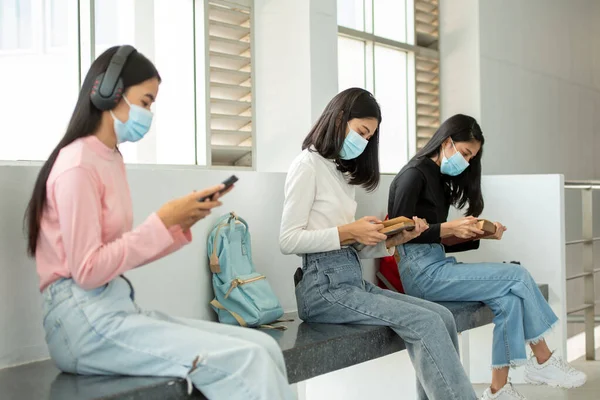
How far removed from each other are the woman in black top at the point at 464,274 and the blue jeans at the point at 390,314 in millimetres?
436

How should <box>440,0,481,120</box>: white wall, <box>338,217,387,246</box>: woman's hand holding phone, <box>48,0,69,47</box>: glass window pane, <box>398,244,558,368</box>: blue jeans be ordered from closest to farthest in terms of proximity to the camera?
<box>338,217,387,246</box>: woman's hand holding phone, <box>48,0,69,47</box>: glass window pane, <box>398,244,558,368</box>: blue jeans, <box>440,0,481,120</box>: white wall

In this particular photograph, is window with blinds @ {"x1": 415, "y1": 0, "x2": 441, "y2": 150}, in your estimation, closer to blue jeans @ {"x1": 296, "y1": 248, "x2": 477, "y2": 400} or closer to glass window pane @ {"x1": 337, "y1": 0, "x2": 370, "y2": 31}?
glass window pane @ {"x1": 337, "y1": 0, "x2": 370, "y2": 31}

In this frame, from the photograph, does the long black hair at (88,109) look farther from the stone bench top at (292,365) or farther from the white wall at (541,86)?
the white wall at (541,86)

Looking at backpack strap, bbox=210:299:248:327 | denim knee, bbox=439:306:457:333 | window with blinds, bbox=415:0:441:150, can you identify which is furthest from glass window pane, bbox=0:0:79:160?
window with blinds, bbox=415:0:441:150

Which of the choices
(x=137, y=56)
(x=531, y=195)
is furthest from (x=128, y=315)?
(x=531, y=195)

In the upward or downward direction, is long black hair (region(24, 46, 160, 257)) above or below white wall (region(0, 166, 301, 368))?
above

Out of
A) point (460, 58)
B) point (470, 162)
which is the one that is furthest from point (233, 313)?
point (460, 58)

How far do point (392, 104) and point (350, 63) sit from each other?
2.03 ft

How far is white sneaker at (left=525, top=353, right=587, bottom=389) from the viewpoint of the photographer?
343cm

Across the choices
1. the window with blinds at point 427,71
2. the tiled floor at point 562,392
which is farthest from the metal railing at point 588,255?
the window with blinds at point 427,71

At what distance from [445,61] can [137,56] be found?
12.9 feet

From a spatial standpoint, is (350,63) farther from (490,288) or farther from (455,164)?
(490,288)

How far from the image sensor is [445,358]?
2564 millimetres

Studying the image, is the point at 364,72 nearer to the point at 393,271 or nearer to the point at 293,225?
the point at 393,271
